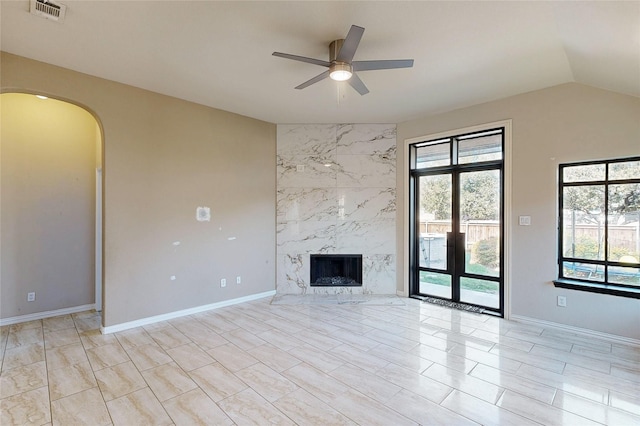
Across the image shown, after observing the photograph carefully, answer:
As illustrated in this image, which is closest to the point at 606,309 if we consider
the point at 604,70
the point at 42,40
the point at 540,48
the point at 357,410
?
the point at 604,70

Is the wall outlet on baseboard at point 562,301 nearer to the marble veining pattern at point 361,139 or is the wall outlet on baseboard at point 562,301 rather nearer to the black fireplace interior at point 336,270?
the black fireplace interior at point 336,270

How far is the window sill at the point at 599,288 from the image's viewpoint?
129 inches

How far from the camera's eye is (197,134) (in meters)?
4.45

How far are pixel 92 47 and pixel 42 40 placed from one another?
15.6 inches

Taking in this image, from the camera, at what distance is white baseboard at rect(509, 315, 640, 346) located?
130 inches

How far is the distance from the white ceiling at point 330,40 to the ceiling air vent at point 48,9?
0.20 feet

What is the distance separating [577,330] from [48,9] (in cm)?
627

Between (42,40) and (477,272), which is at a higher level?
(42,40)

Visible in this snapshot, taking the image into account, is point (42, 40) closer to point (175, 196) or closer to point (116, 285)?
point (175, 196)

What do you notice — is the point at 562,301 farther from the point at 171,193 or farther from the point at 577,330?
the point at 171,193

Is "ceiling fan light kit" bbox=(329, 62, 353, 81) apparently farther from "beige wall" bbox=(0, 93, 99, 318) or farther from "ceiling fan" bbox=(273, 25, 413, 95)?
"beige wall" bbox=(0, 93, 99, 318)

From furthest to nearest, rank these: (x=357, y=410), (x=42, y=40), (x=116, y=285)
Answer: (x=116, y=285) → (x=42, y=40) → (x=357, y=410)

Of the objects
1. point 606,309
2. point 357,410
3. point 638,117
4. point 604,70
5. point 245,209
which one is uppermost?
point 604,70

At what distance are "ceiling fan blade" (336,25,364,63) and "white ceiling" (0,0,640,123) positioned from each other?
0.24 metres
